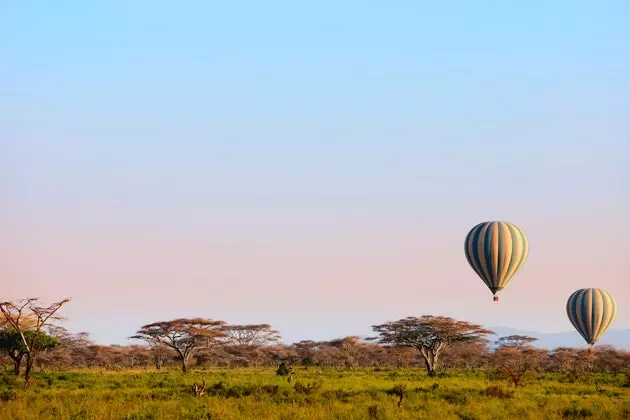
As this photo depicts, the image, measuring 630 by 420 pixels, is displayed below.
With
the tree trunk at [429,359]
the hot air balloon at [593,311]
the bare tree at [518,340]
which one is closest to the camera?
the tree trunk at [429,359]

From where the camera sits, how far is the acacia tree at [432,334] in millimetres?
62531

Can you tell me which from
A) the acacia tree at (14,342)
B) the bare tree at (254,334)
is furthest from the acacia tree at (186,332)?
the bare tree at (254,334)

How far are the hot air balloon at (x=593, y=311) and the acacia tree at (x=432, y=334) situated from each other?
34.6 feet

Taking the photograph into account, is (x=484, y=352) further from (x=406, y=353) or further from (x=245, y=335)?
(x=245, y=335)

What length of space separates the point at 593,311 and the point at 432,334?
646 inches

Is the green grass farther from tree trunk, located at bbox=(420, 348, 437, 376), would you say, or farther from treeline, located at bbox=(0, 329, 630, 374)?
treeline, located at bbox=(0, 329, 630, 374)

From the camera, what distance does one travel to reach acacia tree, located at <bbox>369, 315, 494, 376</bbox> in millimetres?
62531

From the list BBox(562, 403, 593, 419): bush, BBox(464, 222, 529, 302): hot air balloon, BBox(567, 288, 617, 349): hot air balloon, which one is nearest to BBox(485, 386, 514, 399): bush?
BBox(562, 403, 593, 419): bush

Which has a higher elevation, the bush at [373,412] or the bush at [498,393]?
the bush at [498,393]

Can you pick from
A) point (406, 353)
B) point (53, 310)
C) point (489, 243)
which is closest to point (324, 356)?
point (406, 353)

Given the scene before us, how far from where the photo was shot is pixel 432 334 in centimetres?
6319

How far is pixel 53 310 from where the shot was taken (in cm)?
4328

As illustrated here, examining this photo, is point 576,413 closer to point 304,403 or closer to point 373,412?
point 373,412

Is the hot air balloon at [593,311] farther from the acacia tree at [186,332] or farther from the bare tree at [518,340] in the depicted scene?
the bare tree at [518,340]
